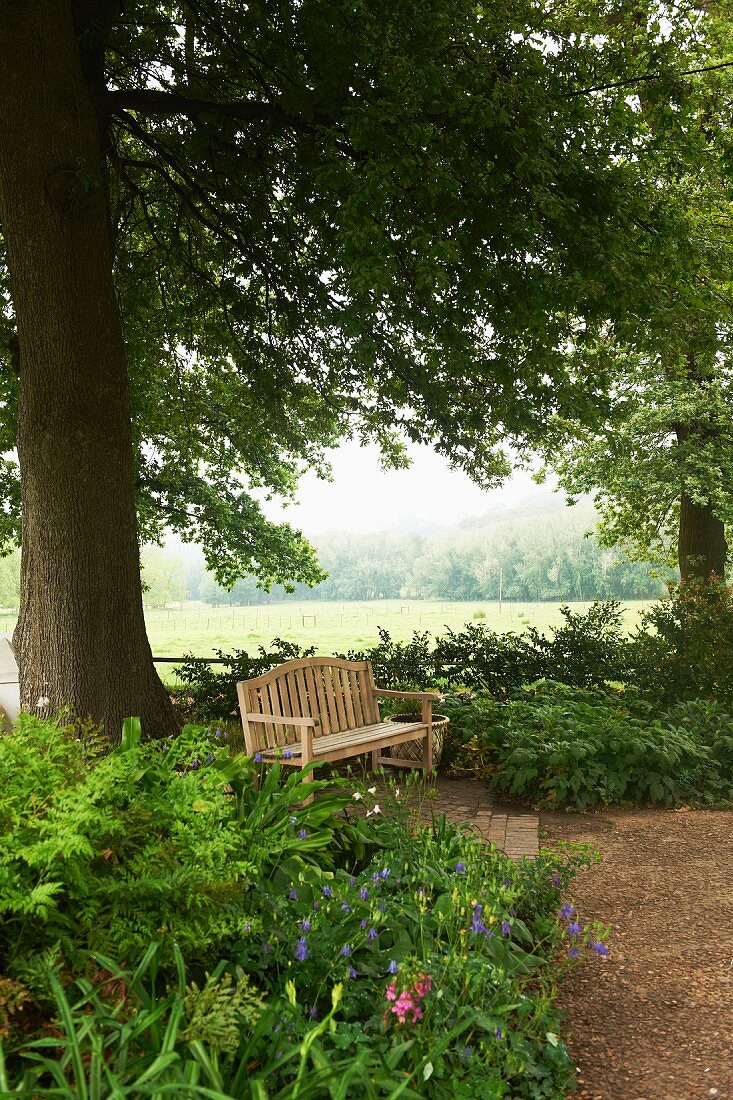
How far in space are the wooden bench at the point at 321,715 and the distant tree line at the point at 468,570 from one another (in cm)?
2495

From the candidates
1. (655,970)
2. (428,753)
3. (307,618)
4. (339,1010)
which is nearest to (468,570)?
(307,618)

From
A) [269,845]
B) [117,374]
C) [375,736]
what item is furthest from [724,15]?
[269,845]

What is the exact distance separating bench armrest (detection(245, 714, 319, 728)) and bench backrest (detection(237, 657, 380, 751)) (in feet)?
0.15

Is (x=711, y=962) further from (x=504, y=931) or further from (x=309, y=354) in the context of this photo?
(x=309, y=354)

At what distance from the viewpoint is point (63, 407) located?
5.83m

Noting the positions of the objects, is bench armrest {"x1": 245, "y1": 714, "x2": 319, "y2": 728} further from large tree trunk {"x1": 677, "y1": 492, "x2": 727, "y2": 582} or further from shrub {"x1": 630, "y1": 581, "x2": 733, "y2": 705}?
large tree trunk {"x1": 677, "y1": 492, "x2": 727, "y2": 582}

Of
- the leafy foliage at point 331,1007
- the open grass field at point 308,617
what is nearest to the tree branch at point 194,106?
the leafy foliage at point 331,1007

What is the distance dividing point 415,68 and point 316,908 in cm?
510

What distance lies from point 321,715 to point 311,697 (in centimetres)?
18

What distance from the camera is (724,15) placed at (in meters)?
10.4

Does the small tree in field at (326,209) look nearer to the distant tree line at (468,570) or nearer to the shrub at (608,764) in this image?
the shrub at (608,764)

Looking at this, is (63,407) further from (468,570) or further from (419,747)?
(468,570)

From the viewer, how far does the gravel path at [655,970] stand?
286 centimetres

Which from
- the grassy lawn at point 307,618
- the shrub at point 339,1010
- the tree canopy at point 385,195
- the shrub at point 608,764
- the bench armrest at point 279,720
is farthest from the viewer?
the grassy lawn at point 307,618
